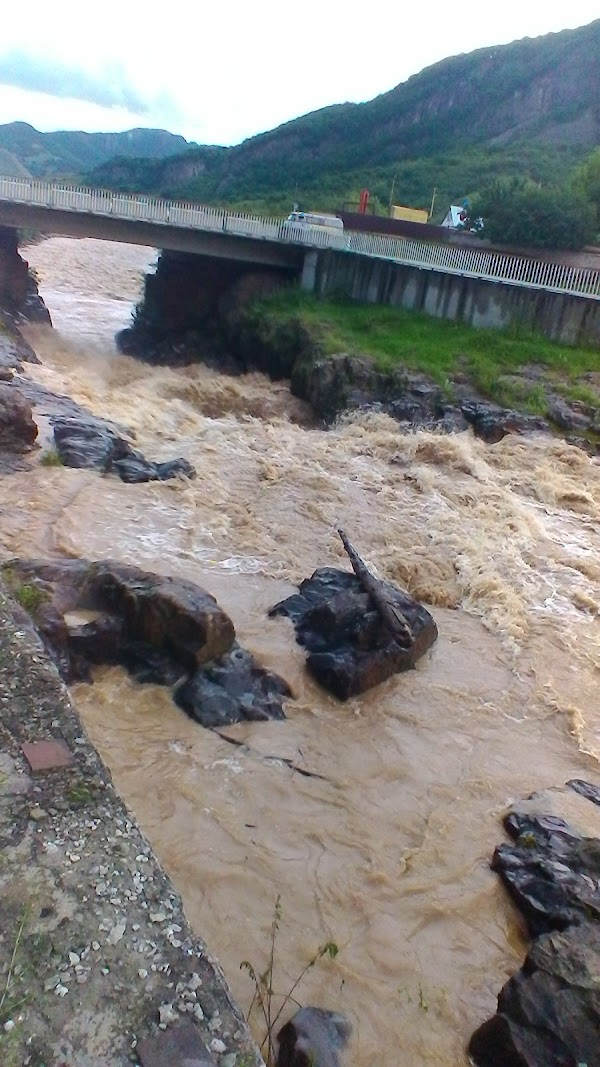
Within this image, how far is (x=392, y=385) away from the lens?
84.5 feet

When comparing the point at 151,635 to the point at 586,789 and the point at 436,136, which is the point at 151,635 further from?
the point at 436,136

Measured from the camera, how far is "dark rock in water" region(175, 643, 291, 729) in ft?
35.0

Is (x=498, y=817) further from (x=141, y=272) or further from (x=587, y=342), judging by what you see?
(x=141, y=272)

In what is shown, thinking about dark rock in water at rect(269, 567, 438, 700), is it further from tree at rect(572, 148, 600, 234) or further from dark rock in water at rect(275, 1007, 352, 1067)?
tree at rect(572, 148, 600, 234)

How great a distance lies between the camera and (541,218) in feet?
105

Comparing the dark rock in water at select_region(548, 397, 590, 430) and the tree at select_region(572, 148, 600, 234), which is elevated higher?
the tree at select_region(572, 148, 600, 234)

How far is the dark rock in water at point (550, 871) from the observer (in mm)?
8320

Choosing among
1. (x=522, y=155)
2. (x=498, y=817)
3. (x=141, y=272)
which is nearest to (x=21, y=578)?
(x=498, y=817)

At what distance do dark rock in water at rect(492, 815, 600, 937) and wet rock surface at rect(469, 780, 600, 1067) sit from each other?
1cm

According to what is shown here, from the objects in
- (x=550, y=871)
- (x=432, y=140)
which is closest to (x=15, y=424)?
(x=550, y=871)

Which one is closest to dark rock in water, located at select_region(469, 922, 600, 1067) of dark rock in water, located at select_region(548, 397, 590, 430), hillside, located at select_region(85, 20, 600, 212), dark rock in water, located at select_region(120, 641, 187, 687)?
dark rock in water, located at select_region(120, 641, 187, 687)

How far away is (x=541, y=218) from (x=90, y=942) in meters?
32.5

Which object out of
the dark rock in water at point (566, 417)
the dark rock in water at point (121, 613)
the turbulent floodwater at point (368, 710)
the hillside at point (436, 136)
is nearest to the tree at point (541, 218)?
the dark rock in water at point (566, 417)

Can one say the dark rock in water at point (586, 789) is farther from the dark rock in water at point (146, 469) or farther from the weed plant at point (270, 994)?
the dark rock in water at point (146, 469)
